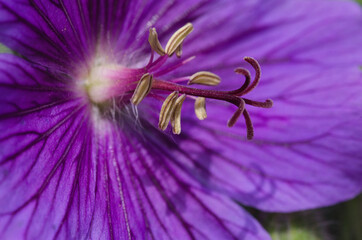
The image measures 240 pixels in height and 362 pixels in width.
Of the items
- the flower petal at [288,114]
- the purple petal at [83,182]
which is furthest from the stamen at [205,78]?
the purple petal at [83,182]

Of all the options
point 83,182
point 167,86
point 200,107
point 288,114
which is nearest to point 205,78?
point 200,107

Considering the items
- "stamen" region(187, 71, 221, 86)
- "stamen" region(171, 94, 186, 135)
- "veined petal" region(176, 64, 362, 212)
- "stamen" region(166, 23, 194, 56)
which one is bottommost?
"veined petal" region(176, 64, 362, 212)

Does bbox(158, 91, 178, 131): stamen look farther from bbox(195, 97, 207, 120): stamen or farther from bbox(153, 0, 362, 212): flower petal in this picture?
bbox(153, 0, 362, 212): flower petal

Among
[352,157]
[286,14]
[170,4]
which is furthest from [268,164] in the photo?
[170,4]

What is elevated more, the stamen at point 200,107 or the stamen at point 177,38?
the stamen at point 177,38

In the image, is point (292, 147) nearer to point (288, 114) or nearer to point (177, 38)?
point (288, 114)

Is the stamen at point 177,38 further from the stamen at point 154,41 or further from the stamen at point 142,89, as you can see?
the stamen at point 142,89

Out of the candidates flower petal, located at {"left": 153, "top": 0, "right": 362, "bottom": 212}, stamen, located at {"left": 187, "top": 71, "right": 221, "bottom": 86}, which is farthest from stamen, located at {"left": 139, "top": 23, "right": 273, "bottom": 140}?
flower petal, located at {"left": 153, "top": 0, "right": 362, "bottom": 212}

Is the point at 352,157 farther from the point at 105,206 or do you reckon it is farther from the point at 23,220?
the point at 23,220
